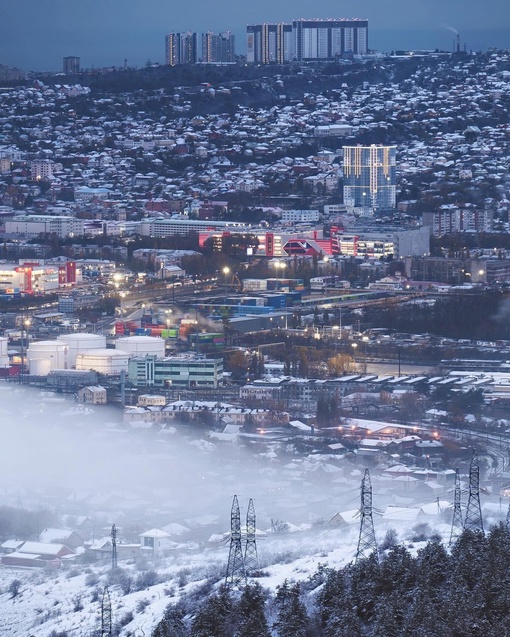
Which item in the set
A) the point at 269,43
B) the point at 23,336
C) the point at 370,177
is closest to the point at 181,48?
the point at 269,43

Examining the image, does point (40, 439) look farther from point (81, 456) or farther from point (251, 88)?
point (251, 88)

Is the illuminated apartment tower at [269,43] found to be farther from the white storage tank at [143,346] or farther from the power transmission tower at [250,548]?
the power transmission tower at [250,548]

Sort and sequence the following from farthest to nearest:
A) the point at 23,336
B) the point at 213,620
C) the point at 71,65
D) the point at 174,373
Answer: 1. the point at 71,65
2. the point at 23,336
3. the point at 174,373
4. the point at 213,620

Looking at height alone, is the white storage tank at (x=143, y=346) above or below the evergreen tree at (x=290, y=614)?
above

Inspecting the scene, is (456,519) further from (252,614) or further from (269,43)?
(269,43)

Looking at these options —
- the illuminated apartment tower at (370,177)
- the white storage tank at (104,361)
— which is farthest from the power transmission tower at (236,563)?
the illuminated apartment tower at (370,177)

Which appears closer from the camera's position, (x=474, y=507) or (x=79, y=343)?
(x=474, y=507)
